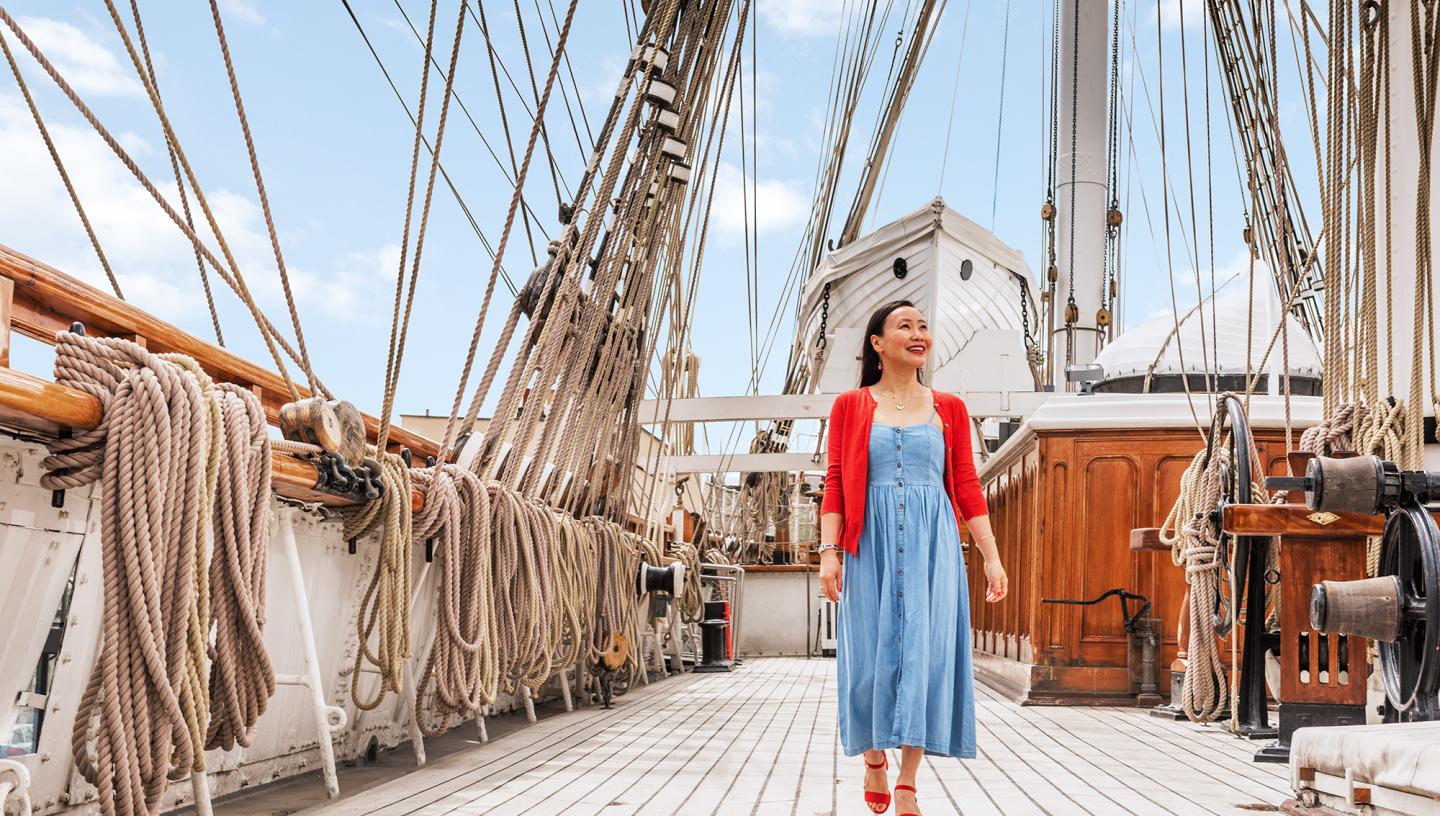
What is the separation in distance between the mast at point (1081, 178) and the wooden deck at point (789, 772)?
207 inches

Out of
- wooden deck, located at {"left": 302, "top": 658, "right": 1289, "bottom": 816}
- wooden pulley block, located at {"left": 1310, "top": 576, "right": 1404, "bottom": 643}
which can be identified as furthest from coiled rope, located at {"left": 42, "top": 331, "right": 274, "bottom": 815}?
wooden pulley block, located at {"left": 1310, "top": 576, "right": 1404, "bottom": 643}

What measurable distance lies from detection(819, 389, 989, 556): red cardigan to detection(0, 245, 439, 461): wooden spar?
4.84ft

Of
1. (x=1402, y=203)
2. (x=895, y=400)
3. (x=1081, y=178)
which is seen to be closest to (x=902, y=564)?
(x=895, y=400)

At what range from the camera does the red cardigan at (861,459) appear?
287cm

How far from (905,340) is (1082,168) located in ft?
27.7

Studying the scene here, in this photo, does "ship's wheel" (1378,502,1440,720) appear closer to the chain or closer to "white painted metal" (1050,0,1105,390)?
"white painted metal" (1050,0,1105,390)

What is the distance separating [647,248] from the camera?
6.29m

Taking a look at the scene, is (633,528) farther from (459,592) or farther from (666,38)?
(459,592)

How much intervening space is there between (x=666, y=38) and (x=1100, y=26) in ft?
20.7

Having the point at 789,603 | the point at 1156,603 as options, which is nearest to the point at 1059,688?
the point at 1156,603

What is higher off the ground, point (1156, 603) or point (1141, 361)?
point (1141, 361)

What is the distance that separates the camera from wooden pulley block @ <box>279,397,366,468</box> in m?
2.94

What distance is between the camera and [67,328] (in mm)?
2750

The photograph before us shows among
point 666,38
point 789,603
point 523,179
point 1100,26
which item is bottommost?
point 789,603
